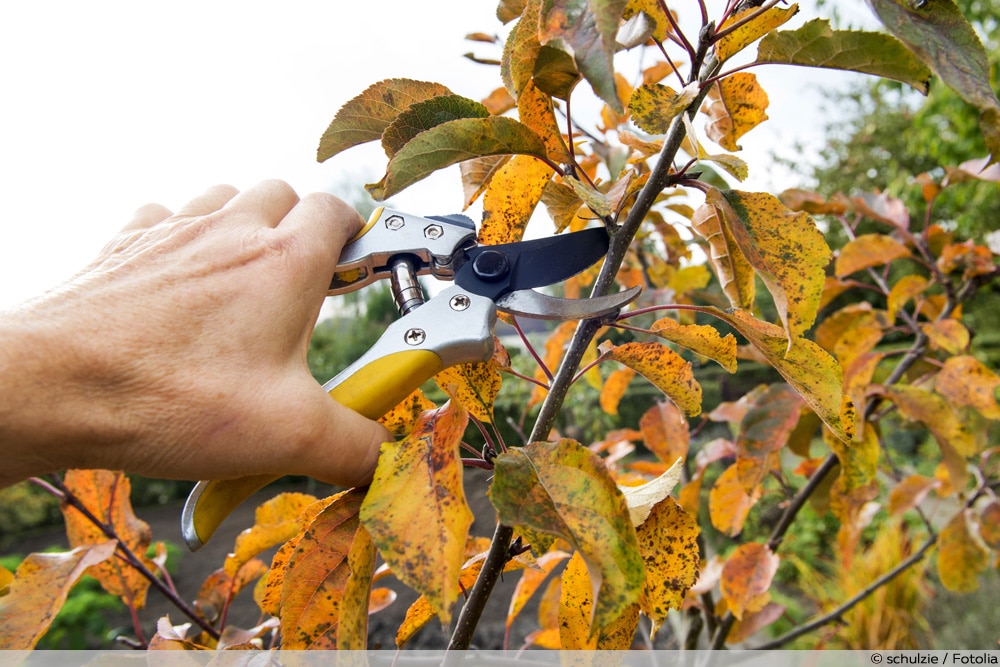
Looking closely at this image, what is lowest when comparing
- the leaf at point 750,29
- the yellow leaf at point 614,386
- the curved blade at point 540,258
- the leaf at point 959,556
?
the leaf at point 959,556

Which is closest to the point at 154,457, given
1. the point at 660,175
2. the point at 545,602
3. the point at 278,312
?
the point at 278,312

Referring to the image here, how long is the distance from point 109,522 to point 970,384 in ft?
6.11

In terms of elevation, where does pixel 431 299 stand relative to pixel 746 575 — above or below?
above

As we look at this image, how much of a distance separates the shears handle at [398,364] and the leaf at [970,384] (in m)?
1.34

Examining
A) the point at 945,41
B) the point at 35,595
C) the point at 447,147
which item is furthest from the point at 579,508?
the point at 35,595

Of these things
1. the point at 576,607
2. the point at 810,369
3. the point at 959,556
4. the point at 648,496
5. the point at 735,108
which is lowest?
the point at 959,556

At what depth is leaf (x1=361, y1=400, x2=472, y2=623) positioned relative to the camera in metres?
0.47

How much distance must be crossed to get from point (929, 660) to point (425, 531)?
1441 mm

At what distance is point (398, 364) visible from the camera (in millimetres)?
658

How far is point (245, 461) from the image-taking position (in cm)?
54

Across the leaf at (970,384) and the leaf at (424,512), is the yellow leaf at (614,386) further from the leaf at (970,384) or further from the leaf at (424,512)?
the leaf at (424,512)

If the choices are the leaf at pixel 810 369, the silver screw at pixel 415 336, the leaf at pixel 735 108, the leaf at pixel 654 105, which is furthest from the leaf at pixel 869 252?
the silver screw at pixel 415 336

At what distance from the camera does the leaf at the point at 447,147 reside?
58 centimetres

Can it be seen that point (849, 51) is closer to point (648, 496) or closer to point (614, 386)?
point (648, 496)
